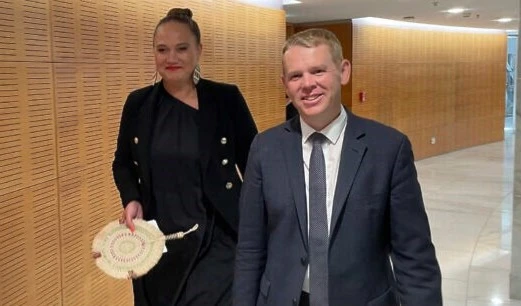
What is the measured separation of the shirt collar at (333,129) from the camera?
176 cm

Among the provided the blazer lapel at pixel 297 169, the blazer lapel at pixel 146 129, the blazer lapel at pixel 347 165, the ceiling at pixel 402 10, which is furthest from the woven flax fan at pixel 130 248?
the ceiling at pixel 402 10

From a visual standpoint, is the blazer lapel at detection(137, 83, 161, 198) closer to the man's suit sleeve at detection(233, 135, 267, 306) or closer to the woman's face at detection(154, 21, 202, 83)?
the woman's face at detection(154, 21, 202, 83)

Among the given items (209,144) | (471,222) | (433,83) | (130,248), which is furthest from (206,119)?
(433,83)

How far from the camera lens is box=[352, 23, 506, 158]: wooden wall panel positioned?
11.2 meters

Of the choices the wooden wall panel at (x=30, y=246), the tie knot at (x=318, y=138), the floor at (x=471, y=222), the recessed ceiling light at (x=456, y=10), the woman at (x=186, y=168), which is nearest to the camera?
the tie knot at (x=318, y=138)

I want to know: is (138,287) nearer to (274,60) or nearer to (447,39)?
(274,60)

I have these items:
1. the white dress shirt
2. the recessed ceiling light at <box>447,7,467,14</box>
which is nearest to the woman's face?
the white dress shirt

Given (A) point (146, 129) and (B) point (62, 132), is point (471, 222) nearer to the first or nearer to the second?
(B) point (62, 132)

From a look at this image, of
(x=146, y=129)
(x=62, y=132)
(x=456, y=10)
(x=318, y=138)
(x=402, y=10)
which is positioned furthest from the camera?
(x=456, y=10)

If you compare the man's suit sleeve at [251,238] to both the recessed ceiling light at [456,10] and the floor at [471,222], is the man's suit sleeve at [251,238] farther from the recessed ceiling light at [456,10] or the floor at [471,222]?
the recessed ceiling light at [456,10]

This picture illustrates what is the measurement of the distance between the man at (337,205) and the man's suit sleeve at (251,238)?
0.05 metres

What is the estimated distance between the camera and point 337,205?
65.8 inches

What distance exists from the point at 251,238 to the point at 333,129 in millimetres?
454

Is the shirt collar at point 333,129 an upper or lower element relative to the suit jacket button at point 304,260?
upper
